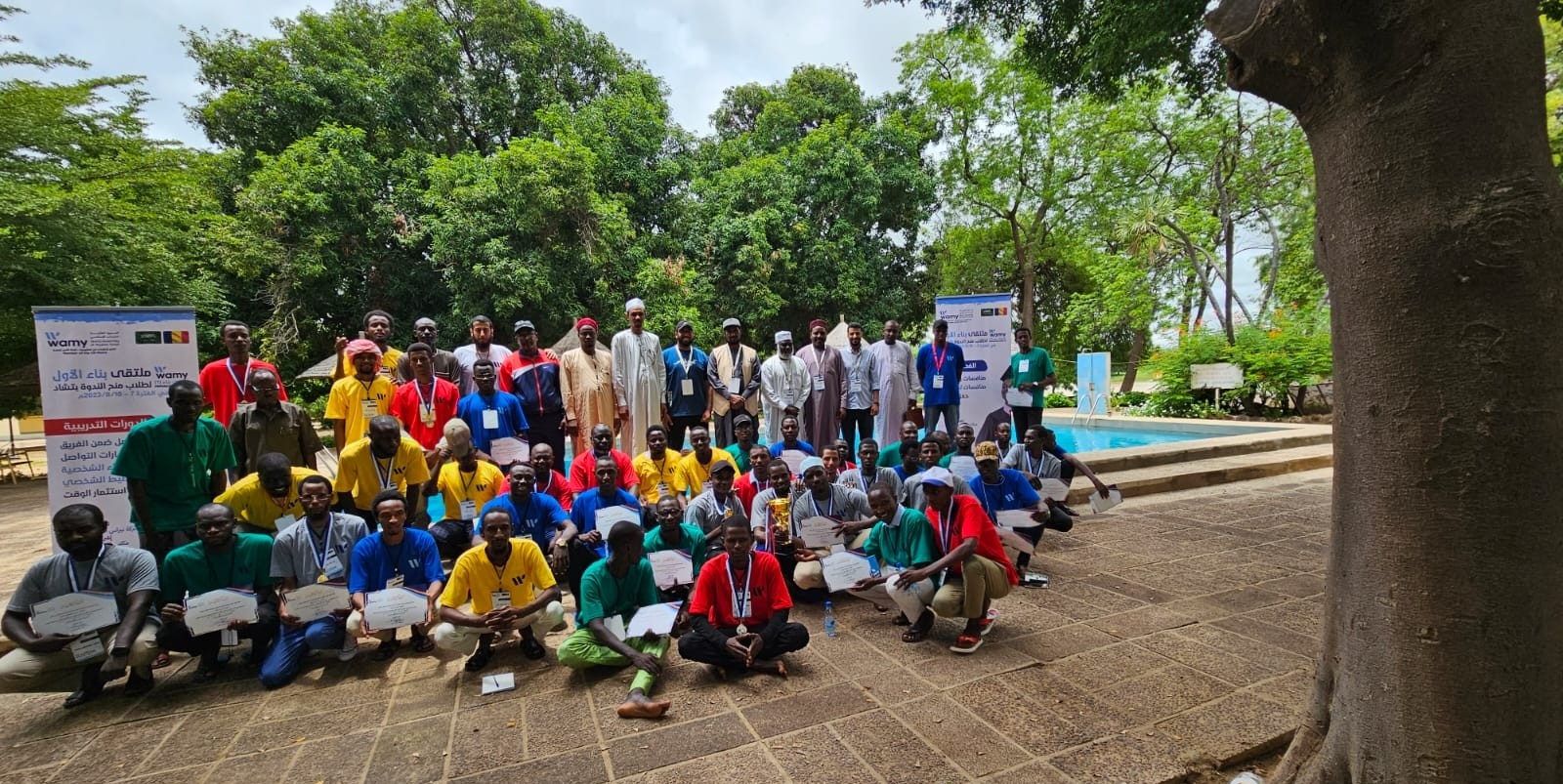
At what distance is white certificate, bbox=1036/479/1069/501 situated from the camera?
5656 mm

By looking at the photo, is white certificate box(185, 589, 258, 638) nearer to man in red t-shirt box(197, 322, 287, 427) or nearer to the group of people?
the group of people

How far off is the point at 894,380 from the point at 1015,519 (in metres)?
2.98

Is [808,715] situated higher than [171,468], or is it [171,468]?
[171,468]

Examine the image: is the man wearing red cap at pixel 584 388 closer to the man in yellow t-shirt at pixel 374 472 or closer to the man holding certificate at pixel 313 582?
the man in yellow t-shirt at pixel 374 472

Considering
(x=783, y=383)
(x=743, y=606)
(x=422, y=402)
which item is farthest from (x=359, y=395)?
(x=783, y=383)

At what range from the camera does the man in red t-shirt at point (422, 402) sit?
541cm

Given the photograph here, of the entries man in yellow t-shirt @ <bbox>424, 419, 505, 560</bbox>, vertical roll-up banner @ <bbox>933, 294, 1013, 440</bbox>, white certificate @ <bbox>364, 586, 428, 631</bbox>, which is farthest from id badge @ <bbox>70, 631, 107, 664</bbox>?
vertical roll-up banner @ <bbox>933, 294, 1013, 440</bbox>

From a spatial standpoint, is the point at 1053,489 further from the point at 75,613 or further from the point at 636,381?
the point at 75,613

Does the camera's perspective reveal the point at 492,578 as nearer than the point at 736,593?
No

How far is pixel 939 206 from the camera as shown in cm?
2205

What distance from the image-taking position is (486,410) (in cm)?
566

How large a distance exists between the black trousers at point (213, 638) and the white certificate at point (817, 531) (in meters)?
3.34

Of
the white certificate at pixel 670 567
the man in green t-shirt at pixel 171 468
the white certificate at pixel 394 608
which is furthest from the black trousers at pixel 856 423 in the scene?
the man in green t-shirt at pixel 171 468

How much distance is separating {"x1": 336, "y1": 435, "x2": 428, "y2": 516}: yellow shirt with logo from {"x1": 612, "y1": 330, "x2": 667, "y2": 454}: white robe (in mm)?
2376
